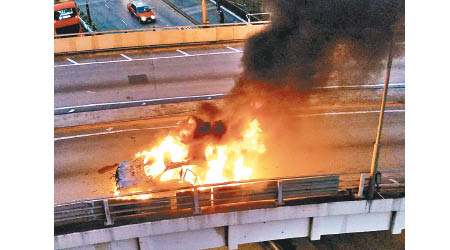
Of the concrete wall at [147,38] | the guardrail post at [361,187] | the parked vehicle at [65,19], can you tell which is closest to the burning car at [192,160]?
the guardrail post at [361,187]

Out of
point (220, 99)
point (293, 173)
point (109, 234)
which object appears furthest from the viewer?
point (220, 99)

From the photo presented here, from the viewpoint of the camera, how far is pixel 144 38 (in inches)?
839

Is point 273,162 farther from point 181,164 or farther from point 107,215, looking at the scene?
point 107,215

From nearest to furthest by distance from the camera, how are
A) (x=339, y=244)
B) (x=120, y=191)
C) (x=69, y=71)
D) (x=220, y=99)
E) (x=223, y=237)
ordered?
(x=223, y=237)
(x=120, y=191)
(x=339, y=244)
(x=220, y=99)
(x=69, y=71)

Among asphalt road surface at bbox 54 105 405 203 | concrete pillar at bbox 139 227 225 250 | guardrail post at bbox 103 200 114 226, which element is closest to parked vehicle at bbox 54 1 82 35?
asphalt road surface at bbox 54 105 405 203

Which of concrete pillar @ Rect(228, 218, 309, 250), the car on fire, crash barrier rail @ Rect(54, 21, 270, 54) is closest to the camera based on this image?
concrete pillar @ Rect(228, 218, 309, 250)

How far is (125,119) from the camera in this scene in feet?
48.9

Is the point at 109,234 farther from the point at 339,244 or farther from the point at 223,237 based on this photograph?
the point at 339,244

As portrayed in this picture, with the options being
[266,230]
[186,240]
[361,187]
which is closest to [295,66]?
[361,187]

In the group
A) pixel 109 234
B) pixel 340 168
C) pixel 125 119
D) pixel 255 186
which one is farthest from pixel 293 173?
pixel 125 119

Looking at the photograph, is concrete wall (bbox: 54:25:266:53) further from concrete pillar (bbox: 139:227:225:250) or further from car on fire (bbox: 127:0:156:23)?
concrete pillar (bbox: 139:227:225:250)

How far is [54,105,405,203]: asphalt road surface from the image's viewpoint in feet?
37.5

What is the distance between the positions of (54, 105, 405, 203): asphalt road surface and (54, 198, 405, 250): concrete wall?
198 centimetres

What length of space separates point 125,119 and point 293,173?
6.79 meters
